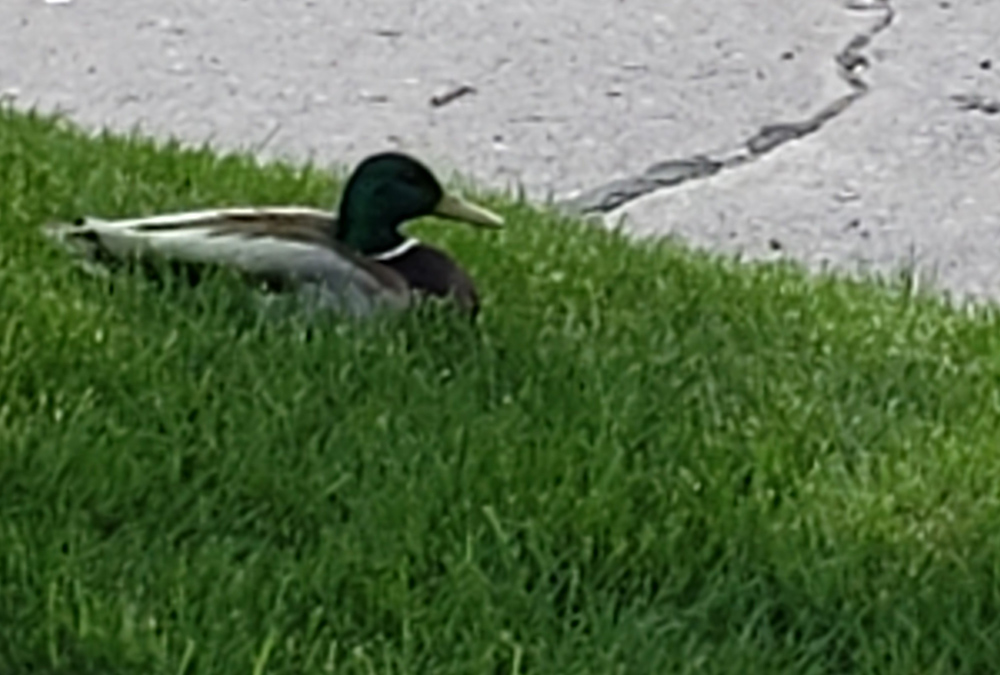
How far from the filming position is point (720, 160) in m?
4.99

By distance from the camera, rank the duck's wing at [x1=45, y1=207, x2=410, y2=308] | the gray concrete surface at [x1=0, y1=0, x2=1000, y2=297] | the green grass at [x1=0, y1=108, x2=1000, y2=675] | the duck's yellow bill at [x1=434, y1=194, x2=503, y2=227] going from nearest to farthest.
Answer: the green grass at [x1=0, y1=108, x2=1000, y2=675] < the duck's wing at [x1=45, y1=207, x2=410, y2=308] < the duck's yellow bill at [x1=434, y1=194, x2=503, y2=227] < the gray concrete surface at [x1=0, y1=0, x2=1000, y2=297]

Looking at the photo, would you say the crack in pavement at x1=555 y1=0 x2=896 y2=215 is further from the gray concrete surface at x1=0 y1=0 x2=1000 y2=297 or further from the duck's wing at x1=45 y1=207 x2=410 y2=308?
the duck's wing at x1=45 y1=207 x2=410 y2=308

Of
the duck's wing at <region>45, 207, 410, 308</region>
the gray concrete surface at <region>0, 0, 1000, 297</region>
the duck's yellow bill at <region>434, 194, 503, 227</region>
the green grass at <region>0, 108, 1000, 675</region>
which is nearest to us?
the green grass at <region>0, 108, 1000, 675</region>

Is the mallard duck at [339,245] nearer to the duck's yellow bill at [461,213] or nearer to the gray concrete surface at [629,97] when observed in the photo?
the duck's yellow bill at [461,213]

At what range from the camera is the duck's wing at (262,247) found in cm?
344

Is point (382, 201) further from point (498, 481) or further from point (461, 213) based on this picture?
point (498, 481)

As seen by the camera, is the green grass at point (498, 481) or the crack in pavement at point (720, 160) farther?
the crack in pavement at point (720, 160)

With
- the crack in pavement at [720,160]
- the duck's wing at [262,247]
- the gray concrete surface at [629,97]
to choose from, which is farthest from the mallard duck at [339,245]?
the crack in pavement at [720,160]

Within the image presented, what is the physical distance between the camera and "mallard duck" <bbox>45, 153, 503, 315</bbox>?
3.45 m

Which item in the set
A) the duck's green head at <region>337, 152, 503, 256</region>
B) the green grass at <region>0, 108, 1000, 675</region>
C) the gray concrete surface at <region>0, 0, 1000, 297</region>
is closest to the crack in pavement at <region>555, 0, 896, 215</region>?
the gray concrete surface at <region>0, 0, 1000, 297</region>

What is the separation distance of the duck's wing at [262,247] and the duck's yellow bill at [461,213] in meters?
0.15

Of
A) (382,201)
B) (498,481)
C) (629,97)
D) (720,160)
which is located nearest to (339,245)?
(382,201)

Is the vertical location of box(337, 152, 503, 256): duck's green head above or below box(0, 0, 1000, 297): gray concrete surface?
above

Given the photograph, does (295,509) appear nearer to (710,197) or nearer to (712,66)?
(710,197)
